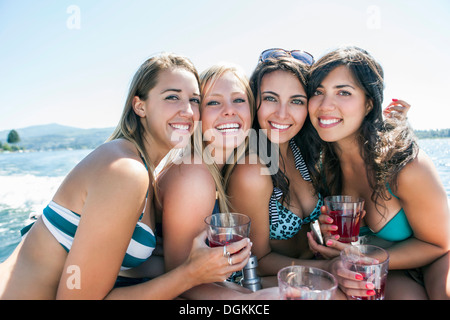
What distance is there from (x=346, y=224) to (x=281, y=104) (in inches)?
62.3

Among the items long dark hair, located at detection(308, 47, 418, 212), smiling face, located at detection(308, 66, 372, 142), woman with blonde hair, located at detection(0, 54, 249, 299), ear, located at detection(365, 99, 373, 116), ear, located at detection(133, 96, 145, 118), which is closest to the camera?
woman with blonde hair, located at detection(0, 54, 249, 299)

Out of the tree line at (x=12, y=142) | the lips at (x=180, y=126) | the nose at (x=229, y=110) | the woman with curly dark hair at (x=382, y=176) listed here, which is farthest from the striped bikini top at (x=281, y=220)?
the tree line at (x=12, y=142)

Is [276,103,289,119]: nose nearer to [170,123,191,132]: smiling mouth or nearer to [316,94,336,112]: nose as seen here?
[316,94,336,112]: nose

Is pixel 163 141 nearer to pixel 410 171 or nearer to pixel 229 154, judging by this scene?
pixel 229 154

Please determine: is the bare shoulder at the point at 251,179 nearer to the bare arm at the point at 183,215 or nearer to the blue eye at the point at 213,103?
the bare arm at the point at 183,215

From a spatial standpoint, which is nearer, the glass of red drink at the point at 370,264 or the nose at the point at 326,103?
the glass of red drink at the point at 370,264

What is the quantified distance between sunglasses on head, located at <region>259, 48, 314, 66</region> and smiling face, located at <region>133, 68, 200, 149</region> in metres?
1.14

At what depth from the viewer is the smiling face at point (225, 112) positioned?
10.8 ft

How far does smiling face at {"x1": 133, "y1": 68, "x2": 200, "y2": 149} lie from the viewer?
117 inches

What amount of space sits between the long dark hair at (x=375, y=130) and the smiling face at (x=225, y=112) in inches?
35.7

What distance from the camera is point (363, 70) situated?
316 cm

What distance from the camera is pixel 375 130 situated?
127 inches

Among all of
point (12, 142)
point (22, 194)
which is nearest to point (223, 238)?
point (22, 194)

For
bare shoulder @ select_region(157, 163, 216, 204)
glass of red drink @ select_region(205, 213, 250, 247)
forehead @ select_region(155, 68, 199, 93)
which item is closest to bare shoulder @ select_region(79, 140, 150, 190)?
bare shoulder @ select_region(157, 163, 216, 204)
